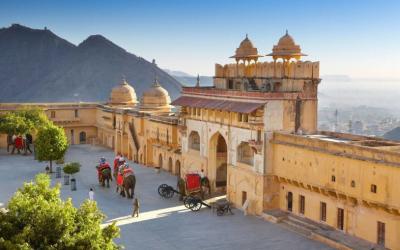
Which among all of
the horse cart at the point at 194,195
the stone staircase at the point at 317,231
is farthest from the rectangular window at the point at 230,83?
the stone staircase at the point at 317,231

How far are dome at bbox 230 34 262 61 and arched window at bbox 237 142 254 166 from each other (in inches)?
265

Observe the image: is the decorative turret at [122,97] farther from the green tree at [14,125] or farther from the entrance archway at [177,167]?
the entrance archway at [177,167]

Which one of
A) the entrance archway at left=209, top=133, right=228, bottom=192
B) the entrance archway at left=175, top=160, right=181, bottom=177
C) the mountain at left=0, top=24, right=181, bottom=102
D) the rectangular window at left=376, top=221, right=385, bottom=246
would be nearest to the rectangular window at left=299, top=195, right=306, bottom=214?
the rectangular window at left=376, top=221, right=385, bottom=246

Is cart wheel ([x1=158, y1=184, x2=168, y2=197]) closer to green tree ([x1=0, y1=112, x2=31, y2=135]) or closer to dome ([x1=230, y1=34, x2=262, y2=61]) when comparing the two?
dome ([x1=230, y1=34, x2=262, y2=61])

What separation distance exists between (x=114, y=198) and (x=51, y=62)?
13925 centimetres

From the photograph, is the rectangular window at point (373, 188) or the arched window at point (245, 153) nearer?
the rectangular window at point (373, 188)

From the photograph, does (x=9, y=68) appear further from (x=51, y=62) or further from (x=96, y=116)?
(x=96, y=116)

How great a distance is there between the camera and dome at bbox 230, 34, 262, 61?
36.3 meters

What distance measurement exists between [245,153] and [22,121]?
93.0ft

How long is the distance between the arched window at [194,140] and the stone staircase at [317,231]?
974cm

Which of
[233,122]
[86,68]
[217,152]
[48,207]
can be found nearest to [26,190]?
[48,207]

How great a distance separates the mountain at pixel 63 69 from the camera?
14888 centimetres

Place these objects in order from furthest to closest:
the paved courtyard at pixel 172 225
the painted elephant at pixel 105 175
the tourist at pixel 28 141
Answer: the tourist at pixel 28 141
the painted elephant at pixel 105 175
the paved courtyard at pixel 172 225

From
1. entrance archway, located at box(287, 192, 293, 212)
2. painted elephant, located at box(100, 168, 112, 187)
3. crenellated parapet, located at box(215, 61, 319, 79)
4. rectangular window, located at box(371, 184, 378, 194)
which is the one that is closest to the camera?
rectangular window, located at box(371, 184, 378, 194)
